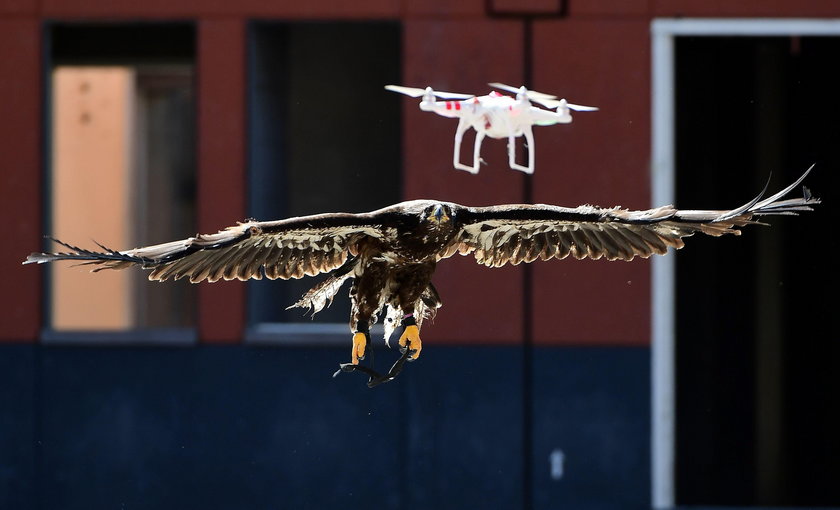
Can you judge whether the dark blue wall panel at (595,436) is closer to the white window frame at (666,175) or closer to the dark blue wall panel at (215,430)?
the white window frame at (666,175)

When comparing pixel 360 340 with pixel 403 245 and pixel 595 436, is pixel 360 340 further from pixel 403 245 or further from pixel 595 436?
pixel 595 436

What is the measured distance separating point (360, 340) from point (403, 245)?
45cm

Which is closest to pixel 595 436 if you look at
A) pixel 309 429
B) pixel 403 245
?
pixel 309 429

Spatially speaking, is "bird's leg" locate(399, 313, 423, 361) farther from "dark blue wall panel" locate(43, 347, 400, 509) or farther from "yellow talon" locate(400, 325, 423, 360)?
"dark blue wall panel" locate(43, 347, 400, 509)

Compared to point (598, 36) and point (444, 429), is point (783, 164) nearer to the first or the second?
point (598, 36)

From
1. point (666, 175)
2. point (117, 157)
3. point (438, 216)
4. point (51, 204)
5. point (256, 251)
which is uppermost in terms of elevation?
point (117, 157)

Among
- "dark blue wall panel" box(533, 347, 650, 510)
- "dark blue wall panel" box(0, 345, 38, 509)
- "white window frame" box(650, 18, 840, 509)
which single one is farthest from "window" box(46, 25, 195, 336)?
"white window frame" box(650, 18, 840, 509)

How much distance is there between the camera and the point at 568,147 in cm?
1031

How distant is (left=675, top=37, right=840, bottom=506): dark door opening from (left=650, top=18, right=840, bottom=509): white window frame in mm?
135

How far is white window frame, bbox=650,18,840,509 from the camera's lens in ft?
→ 33.4

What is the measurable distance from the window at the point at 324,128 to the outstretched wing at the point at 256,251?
3820 mm

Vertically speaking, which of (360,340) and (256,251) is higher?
(256,251)

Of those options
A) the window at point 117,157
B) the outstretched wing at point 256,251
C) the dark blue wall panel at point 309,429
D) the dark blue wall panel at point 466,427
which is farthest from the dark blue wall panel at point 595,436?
the outstretched wing at point 256,251

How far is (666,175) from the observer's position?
10219 millimetres
